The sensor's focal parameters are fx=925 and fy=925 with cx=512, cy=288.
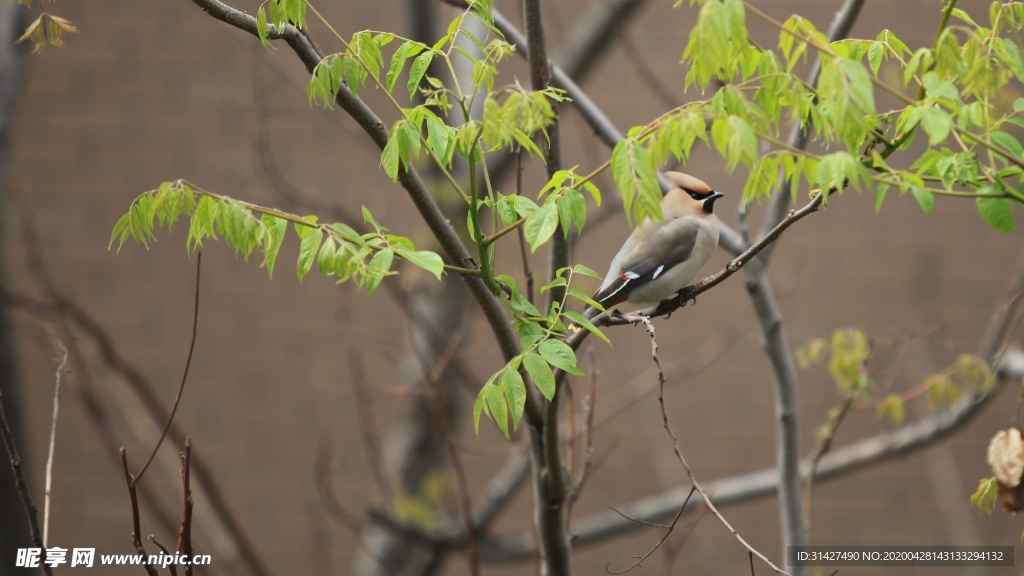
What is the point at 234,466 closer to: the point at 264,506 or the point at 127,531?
the point at 264,506

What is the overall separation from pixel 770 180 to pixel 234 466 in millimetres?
6015

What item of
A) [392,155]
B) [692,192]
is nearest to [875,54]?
[392,155]

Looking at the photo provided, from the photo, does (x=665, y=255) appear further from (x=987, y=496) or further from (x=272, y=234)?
(x=272, y=234)

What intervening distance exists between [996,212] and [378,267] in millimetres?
1283

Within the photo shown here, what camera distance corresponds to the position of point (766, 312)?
10.8 feet

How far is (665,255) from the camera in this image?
3400mm

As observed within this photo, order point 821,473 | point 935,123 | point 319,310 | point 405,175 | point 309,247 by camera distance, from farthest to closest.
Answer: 1. point 319,310
2. point 821,473
3. point 405,175
4. point 309,247
5. point 935,123

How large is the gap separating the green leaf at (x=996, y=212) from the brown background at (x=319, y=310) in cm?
441

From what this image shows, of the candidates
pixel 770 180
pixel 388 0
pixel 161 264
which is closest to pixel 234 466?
pixel 161 264

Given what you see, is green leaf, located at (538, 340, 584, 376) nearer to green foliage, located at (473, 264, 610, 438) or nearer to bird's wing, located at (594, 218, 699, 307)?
green foliage, located at (473, 264, 610, 438)

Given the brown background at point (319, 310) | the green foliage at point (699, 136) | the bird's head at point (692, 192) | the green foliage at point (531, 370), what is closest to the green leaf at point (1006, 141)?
the green foliage at point (699, 136)

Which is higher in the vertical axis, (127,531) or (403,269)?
(403,269)

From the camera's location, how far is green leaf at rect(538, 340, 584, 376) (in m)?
1.85

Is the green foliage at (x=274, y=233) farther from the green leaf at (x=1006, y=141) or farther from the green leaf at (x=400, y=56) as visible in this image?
the green leaf at (x=1006, y=141)
